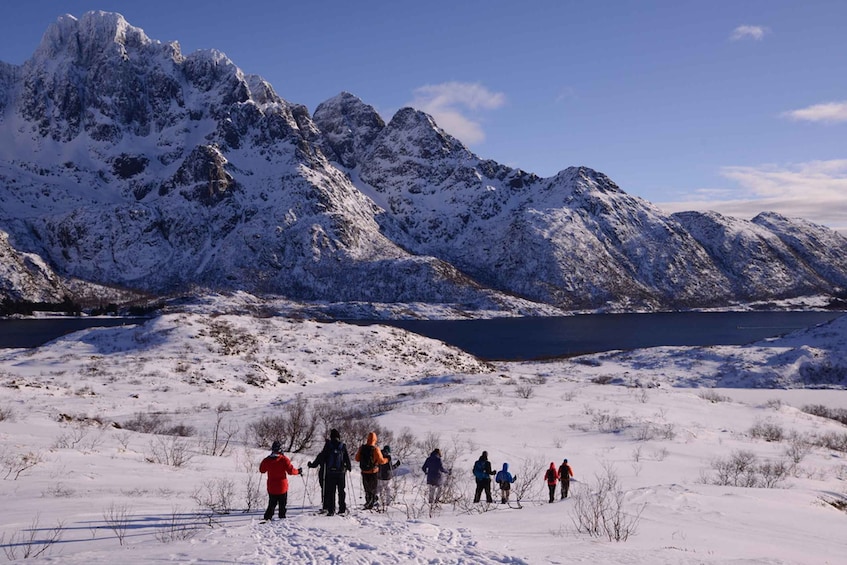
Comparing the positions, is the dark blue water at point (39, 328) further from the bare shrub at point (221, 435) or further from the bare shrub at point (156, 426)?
the bare shrub at point (221, 435)

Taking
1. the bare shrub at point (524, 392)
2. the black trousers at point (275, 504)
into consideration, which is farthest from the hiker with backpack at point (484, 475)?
the bare shrub at point (524, 392)

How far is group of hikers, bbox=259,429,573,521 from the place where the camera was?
34.7 feet

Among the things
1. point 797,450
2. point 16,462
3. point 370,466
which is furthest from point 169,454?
point 797,450

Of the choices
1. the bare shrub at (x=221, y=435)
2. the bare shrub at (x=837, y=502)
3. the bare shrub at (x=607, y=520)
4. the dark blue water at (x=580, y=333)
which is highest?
the dark blue water at (x=580, y=333)

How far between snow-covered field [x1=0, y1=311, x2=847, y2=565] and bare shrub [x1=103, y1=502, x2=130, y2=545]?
7 cm

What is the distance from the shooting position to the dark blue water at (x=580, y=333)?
96188mm

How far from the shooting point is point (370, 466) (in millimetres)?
12008

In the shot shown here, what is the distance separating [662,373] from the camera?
59562 mm

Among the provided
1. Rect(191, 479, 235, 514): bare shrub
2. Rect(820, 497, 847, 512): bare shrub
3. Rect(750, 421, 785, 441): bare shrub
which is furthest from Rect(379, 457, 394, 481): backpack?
Rect(750, 421, 785, 441): bare shrub

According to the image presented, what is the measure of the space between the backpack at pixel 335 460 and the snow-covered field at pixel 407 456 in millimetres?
926

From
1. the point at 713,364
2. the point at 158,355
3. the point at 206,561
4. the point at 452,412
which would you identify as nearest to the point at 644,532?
the point at 206,561

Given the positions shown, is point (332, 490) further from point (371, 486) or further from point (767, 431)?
point (767, 431)

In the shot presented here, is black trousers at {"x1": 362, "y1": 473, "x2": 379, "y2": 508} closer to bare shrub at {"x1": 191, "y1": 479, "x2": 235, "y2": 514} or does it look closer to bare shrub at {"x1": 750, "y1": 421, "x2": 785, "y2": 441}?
bare shrub at {"x1": 191, "y1": 479, "x2": 235, "y2": 514}

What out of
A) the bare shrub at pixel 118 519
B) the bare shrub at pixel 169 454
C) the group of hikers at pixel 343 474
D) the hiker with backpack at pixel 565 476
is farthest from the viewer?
the bare shrub at pixel 169 454
